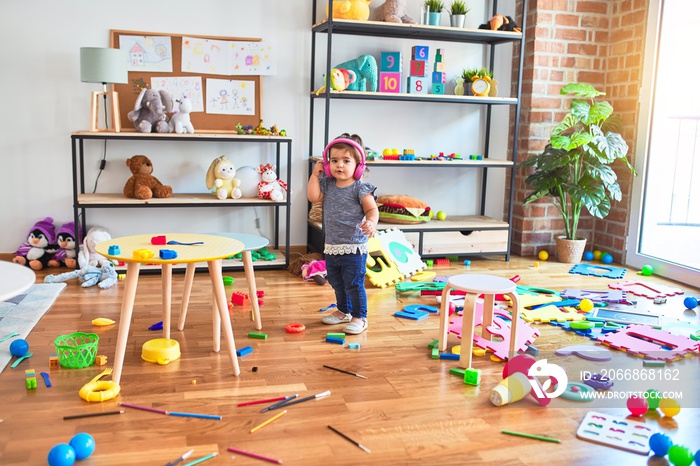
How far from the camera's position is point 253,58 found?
4246mm

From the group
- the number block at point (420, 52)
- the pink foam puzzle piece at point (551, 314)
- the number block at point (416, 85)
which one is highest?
the number block at point (420, 52)

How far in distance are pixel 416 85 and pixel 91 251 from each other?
232 centimetres

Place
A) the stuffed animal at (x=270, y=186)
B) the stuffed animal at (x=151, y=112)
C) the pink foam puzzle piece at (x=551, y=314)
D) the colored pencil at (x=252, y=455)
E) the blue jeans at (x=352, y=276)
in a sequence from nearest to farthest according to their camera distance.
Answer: the colored pencil at (x=252, y=455) → the blue jeans at (x=352, y=276) → the pink foam puzzle piece at (x=551, y=314) → the stuffed animal at (x=151, y=112) → the stuffed animal at (x=270, y=186)

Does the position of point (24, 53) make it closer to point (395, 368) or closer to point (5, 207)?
point (5, 207)

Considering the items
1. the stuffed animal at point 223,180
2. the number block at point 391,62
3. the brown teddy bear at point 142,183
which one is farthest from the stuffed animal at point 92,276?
the number block at point 391,62

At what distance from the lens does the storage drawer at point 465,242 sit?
4.36 meters

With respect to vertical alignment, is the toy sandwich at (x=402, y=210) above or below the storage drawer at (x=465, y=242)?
above

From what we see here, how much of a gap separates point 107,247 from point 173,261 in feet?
1.06

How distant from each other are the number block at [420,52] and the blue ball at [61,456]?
341 centimetres

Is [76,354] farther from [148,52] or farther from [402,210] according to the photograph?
[402,210]

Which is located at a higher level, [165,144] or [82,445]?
[165,144]

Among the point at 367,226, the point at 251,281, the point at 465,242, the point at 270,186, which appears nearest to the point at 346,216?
the point at 367,226

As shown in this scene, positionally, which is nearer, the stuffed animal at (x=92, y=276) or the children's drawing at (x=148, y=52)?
the stuffed animal at (x=92, y=276)

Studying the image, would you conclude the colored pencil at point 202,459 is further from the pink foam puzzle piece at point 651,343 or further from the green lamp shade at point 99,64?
the green lamp shade at point 99,64
